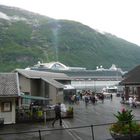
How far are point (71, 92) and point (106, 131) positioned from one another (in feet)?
146

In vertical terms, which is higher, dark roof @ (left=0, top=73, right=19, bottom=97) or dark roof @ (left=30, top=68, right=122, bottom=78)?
dark roof @ (left=30, top=68, right=122, bottom=78)

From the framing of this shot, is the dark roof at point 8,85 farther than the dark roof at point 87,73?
No

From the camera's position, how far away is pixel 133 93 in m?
56.8

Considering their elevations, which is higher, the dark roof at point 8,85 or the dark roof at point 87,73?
the dark roof at point 87,73

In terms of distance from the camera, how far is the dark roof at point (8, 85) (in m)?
32.7

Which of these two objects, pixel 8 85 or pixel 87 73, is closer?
pixel 8 85

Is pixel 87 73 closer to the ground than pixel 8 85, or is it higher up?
higher up

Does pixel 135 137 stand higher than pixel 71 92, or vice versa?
pixel 71 92

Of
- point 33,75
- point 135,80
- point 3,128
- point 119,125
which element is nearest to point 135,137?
point 119,125

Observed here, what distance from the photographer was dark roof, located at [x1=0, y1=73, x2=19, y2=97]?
107ft

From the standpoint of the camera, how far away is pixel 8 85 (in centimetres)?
3466

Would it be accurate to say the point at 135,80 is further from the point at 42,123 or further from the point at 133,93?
the point at 42,123

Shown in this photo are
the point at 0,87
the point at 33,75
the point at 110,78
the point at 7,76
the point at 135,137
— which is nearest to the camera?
the point at 135,137

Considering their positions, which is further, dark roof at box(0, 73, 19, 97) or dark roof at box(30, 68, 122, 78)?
dark roof at box(30, 68, 122, 78)
